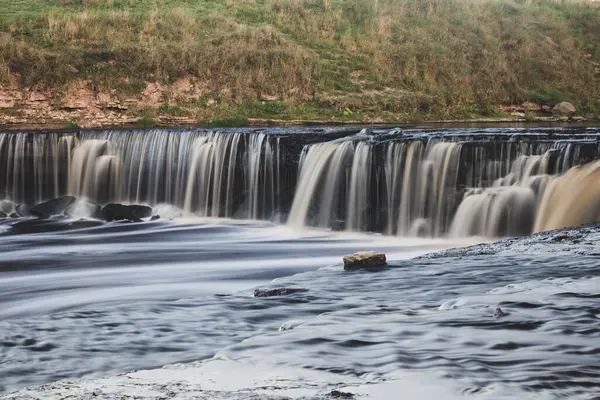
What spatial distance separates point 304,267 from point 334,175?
18.1 feet

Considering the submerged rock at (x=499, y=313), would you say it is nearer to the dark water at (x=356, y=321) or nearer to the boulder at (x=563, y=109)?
the dark water at (x=356, y=321)

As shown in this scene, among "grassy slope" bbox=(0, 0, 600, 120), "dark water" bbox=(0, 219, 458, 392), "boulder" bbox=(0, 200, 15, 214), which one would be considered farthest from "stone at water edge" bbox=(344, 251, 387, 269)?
"grassy slope" bbox=(0, 0, 600, 120)

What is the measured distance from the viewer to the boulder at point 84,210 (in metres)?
19.7

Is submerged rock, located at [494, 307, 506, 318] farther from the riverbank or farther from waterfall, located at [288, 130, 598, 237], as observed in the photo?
the riverbank

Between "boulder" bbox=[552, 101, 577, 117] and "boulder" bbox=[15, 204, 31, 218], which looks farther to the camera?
"boulder" bbox=[552, 101, 577, 117]

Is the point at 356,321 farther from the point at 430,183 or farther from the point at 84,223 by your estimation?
the point at 84,223

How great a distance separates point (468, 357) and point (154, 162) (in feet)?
49.9

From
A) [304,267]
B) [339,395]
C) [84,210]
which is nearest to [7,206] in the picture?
[84,210]

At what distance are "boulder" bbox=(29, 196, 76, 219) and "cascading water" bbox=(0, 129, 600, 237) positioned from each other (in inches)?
24.4

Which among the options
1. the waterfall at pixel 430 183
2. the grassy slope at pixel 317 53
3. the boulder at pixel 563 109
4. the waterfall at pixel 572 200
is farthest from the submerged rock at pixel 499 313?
the boulder at pixel 563 109

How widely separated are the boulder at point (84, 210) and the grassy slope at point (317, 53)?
7774 millimetres

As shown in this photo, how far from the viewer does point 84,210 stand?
19.8 meters

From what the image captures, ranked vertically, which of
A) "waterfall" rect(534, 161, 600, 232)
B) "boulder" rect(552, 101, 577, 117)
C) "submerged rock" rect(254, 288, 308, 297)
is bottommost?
"submerged rock" rect(254, 288, 308, 297)

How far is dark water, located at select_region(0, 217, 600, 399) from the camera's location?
237 inches
